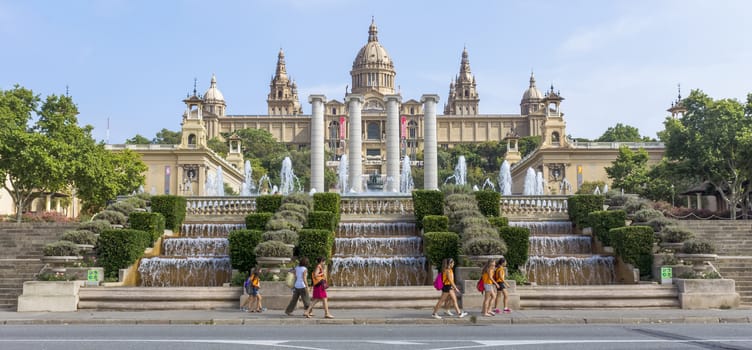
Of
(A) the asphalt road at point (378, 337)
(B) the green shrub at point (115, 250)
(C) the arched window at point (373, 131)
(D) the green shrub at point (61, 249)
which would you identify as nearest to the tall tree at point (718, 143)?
(A) the asphalt road at point (378, 337)

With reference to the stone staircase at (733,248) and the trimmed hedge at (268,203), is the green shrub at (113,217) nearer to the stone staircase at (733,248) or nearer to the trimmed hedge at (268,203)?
the trimmed hedge at (268,203)

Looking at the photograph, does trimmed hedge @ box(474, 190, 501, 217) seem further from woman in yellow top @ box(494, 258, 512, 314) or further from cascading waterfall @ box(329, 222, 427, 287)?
woman in yellow top @ box(494, 258, 512, 314)

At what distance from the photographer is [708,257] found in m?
25.2

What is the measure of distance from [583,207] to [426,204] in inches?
283

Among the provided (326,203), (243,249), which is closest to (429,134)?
(326,203)

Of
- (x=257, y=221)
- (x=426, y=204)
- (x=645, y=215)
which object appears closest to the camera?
(x=257, y=221)

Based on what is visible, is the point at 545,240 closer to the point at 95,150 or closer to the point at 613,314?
the point at 613,314

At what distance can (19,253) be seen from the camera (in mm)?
31531

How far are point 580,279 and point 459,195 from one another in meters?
8.40

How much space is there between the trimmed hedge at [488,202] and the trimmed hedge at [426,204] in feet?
6.63

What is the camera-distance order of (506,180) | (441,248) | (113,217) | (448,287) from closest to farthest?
1. (448,287)
2. (441,248)
3. (113,217)
4. (506,180)

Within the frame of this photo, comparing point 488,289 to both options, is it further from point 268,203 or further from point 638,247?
point 268,203

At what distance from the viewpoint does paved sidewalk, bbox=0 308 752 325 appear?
66.7 feet

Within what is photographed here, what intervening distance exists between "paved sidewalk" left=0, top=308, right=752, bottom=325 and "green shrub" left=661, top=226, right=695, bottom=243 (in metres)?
4.96
